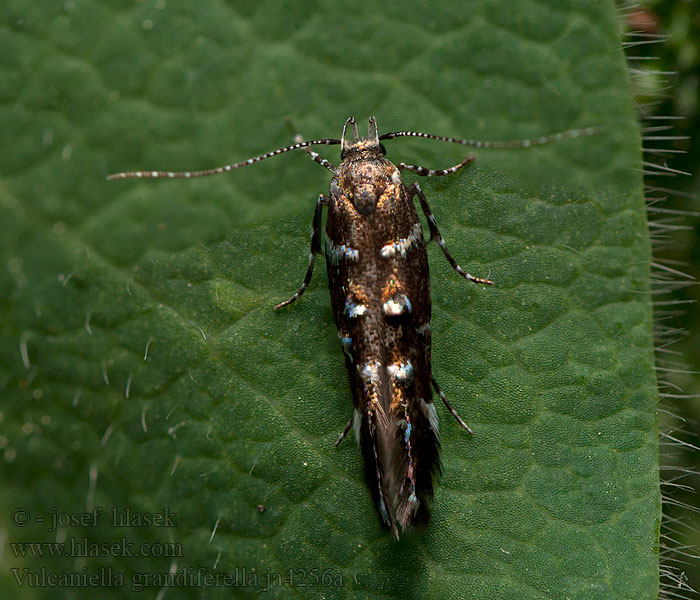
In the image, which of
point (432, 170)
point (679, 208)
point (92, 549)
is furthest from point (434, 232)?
point (92, 549)

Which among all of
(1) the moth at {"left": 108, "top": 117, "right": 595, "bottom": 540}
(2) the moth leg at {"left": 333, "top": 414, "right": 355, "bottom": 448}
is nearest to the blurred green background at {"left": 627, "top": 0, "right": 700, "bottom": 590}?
(1) the moth at {"left": 108, "top": 117, "right": 595, "bottom": 540}

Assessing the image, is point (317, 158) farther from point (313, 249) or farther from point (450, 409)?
point (450, 409)

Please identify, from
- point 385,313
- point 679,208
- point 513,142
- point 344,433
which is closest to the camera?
point 385,313

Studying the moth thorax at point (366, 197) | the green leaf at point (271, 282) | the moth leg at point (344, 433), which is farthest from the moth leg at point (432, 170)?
the moth leg at point (344, 433)

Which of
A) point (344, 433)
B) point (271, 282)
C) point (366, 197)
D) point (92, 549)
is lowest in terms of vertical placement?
point (92, 549)

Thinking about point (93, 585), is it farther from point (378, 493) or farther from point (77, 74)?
point (77, 74)

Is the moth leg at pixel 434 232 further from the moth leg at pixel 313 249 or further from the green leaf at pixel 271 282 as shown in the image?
the moth leg at pixel 313 249
